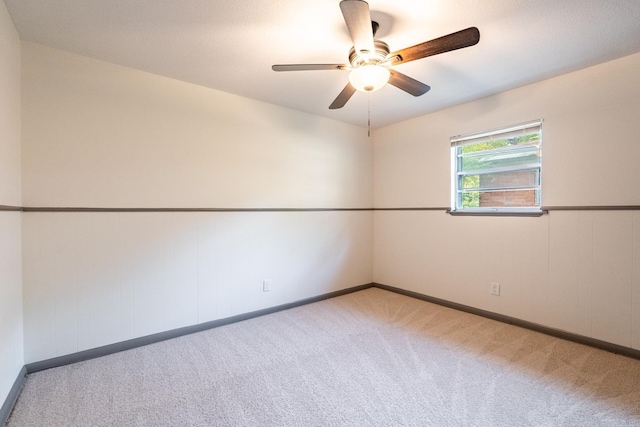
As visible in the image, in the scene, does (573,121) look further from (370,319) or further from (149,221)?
(149,221)

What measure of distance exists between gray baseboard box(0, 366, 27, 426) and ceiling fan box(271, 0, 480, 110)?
7.80ft

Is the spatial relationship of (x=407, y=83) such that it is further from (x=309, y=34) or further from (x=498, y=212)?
(x=498, y=212)

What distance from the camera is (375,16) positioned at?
5.51 ft

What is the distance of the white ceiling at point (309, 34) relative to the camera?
1.60 m

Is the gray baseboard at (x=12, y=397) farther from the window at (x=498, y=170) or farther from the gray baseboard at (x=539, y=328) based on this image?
the window at (x=498, y=170)

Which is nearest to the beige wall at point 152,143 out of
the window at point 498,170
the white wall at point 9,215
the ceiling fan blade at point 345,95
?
the white wall at point 9,215

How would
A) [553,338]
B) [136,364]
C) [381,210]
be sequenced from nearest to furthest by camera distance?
[136,364]
[553,338]
[381,210]

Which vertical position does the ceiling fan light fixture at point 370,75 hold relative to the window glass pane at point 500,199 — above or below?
above

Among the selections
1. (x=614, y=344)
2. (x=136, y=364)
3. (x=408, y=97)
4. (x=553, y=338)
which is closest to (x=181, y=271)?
(x=136, y=364)

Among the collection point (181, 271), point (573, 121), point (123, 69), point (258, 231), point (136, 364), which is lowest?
point (136, 364)

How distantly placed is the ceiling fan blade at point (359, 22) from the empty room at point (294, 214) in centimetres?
1

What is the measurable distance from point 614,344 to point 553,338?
0.36 meters

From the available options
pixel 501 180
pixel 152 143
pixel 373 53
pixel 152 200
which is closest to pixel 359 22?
pixel 373 53

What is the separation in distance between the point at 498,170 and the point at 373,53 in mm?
1914
